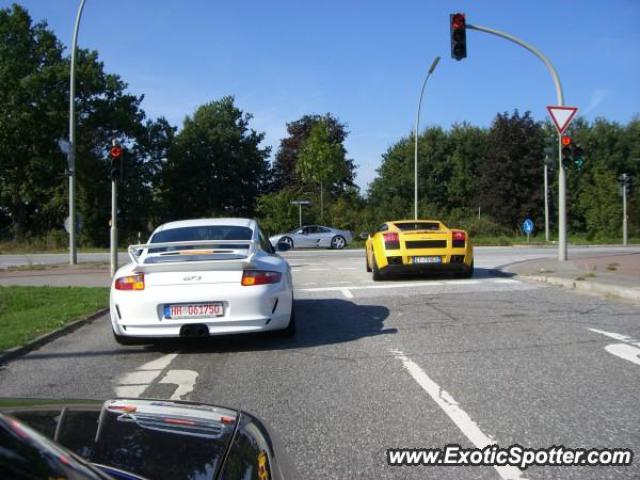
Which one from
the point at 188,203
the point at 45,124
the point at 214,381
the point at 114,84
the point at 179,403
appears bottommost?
the point at 214,381

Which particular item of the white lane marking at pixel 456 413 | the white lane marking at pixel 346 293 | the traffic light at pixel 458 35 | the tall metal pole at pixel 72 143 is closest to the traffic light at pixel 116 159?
the tall metal pole at pixel 72 143

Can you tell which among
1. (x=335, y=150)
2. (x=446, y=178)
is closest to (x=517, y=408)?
(x=335, y=150)

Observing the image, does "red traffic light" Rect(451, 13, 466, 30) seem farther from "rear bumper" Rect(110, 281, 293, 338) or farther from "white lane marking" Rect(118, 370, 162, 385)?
"white lane marking" Rect(118, 370, 162, 385)

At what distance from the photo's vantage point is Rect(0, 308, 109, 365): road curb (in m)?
6.45

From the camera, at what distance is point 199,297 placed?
19.8ft

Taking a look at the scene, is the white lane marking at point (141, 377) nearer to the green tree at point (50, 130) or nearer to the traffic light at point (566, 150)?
the traffic light at point (566, 150)

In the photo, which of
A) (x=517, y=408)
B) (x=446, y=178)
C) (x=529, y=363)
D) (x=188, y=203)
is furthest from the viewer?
(x=446, y=178)

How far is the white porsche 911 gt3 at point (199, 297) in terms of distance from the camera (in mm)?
6059

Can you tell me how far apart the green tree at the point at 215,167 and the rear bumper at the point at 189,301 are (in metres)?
47.7

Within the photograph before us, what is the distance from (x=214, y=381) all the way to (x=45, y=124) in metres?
41.7

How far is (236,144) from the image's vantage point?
59500mm

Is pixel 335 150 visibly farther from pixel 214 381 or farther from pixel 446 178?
pixel 214 381

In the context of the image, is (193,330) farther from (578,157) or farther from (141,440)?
(578,157)

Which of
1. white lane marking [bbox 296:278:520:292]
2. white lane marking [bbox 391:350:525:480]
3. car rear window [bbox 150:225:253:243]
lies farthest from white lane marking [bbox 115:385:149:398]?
white lane marking [bbox 296:278:520:292]
